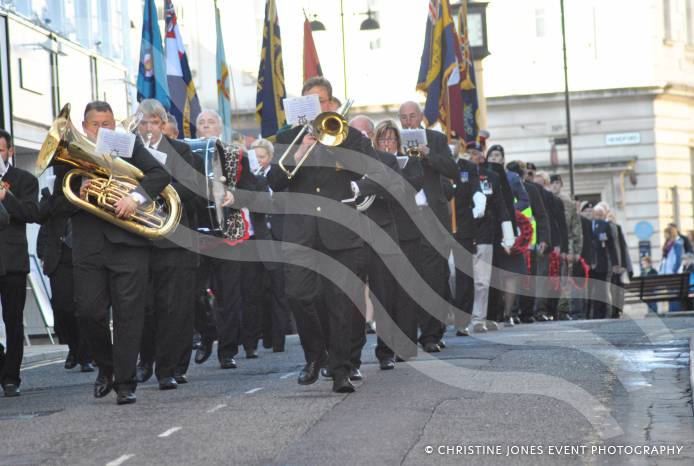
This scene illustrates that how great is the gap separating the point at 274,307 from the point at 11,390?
4.26 m

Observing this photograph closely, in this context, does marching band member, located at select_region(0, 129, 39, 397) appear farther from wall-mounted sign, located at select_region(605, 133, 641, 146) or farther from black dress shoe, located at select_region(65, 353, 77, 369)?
wall-mounted sign, located at select_region(605, 133, 641, 146)

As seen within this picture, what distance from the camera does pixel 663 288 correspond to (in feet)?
90.5

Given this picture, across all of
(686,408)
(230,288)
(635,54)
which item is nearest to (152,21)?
(230,288)

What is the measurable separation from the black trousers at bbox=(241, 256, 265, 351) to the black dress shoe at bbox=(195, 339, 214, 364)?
25.4 inches

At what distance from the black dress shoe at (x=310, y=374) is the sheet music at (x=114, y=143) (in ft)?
5.76

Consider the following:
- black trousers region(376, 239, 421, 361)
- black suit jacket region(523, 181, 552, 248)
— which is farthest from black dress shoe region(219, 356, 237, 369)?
black suit jacket region(523, 181, 552, 248)

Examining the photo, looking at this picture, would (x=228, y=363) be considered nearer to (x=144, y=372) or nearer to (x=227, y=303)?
(x=227, y=303)

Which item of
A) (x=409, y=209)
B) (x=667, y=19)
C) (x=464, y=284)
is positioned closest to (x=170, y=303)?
(x=409, y=209)

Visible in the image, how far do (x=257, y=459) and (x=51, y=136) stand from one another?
3232 mm

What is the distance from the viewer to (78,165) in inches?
410

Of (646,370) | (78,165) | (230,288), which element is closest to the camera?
(78,165)

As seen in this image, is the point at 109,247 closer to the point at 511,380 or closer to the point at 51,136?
the point at 51,136

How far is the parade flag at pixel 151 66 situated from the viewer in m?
21.5

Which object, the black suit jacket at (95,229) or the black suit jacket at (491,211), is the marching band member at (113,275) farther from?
the black suit jacket at (491,211)
